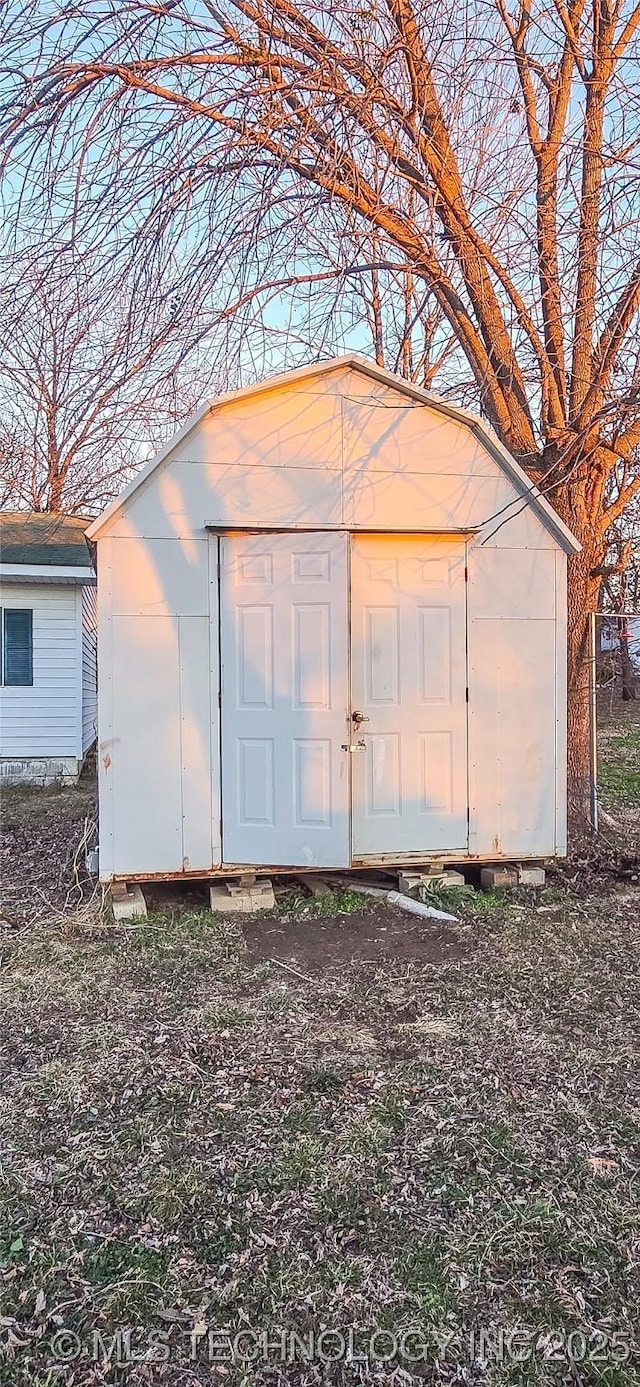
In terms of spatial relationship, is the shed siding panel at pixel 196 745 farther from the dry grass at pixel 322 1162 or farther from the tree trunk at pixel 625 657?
the tree trunk at pixel 625 657

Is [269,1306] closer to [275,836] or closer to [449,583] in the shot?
[275,836]

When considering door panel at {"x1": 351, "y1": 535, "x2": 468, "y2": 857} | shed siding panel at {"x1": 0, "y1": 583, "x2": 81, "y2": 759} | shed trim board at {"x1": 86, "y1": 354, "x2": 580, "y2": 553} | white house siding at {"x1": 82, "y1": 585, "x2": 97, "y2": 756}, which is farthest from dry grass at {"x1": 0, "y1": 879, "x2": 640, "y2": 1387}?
white house siding at {"x1": 82, "y1": 585, "x2": 97, "y2": 756}

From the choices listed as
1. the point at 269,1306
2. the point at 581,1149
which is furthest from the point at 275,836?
the point at 269,1306

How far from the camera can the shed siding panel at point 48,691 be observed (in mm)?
10922

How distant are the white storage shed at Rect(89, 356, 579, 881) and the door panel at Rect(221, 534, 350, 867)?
0.4 inches

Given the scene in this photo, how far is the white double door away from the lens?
5.21 metres

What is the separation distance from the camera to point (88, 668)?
12.7m

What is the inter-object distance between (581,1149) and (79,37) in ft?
20.9

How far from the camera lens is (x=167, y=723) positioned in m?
5.19

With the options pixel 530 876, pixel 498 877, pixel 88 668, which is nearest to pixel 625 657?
pixel 530 876

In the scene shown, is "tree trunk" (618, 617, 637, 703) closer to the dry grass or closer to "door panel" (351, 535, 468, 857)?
"door panel" (351, 535, 468, 857)

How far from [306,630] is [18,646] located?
704cm

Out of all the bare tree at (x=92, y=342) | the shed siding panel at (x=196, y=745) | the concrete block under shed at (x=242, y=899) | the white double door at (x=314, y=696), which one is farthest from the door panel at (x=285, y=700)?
the bare tree at (x=92, y=342)

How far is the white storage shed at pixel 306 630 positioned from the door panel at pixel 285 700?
0.01m
